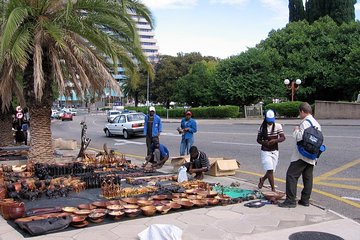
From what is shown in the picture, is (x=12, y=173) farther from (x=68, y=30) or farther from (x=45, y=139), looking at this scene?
(x=68, y=30)

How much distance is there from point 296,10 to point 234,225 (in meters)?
54.9

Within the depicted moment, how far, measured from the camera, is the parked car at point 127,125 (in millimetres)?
22969

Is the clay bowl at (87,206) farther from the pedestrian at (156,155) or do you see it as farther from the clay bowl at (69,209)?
the pedestrian at (156,155)

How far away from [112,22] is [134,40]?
906 mm

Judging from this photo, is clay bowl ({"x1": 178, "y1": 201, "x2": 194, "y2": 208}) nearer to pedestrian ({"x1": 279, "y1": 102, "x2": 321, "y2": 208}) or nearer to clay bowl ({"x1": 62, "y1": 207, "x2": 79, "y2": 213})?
pedestrian ({"x1": 279, "y1": 102, "x2": 321, "y2": 208})

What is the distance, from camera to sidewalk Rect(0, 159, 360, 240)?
208 inches

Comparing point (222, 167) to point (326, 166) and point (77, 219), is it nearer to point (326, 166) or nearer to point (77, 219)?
point (326, 166)

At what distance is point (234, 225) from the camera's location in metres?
5.75

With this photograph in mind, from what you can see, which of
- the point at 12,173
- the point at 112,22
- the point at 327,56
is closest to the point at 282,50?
the point at 327,56

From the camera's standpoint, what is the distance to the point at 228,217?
614 centimetres

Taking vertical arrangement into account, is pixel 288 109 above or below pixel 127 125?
above

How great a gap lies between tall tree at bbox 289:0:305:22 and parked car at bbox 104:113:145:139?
38518 mm

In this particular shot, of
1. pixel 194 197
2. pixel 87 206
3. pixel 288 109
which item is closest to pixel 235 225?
pixel 194 197

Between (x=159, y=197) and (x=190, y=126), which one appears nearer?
(x=159, y=197)
